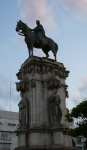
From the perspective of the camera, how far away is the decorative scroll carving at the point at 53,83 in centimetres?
1596

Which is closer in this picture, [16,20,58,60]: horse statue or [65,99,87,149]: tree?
[65,99,87,149]: tree

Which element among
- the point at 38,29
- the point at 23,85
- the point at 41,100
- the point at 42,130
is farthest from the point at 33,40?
the point at 42,130

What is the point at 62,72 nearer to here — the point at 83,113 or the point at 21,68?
the point at 21,68

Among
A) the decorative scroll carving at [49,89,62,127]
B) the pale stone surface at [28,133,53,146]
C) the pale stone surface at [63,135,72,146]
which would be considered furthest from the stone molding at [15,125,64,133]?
the pale stone surface at [63,135,72,146]

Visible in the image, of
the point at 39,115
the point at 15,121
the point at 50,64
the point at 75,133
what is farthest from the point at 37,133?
the point at 15,121

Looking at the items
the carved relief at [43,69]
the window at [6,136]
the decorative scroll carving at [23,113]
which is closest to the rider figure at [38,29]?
the carved relief at [43,69]

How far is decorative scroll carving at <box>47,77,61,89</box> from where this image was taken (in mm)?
15961

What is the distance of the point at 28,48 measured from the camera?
1889 cm

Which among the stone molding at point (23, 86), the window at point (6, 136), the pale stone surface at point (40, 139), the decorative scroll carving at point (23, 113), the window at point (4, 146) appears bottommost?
the window at point (4, 146)

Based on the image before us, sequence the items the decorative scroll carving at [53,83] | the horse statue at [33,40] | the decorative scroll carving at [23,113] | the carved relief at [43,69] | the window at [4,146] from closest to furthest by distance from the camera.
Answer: the decorative scroll carving at [23,113]
the decorative scroll carving at [53,83]
the carved relief at [43,69]
the horse statue at [33,40]
the window at [4,146]

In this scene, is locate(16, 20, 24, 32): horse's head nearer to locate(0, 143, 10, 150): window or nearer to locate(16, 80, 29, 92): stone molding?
locate(16, 80, 29, 92): stone molding

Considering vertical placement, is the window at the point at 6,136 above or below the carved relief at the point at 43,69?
below

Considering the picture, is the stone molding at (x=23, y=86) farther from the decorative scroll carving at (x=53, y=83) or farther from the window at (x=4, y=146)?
the window at (x=4, y=146)

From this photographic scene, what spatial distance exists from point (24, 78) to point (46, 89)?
2.45m
